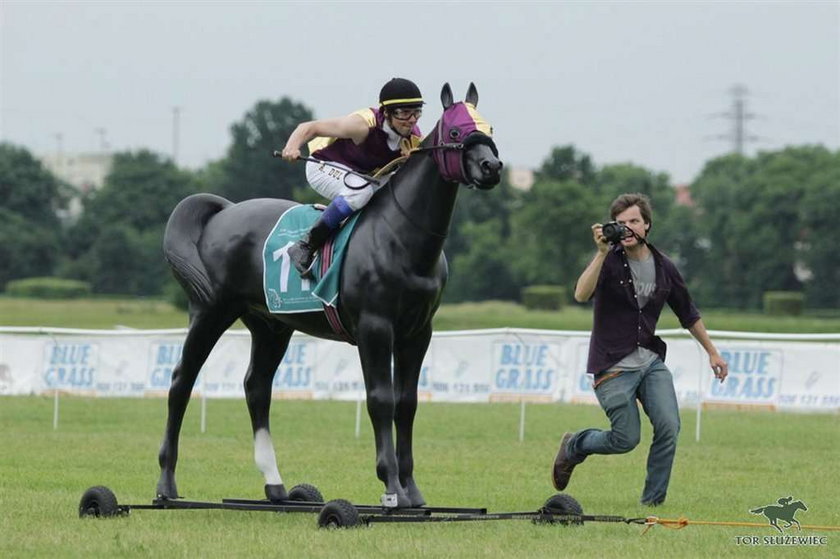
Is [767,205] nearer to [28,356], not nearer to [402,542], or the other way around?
[28,356]

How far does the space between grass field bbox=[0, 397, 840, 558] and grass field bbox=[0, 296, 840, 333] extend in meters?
23.6

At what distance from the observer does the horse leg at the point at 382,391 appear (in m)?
9.21

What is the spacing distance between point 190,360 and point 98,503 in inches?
51.3

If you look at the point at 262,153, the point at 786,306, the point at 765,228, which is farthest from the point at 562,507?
the point at 262,153

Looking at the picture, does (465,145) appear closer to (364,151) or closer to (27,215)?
(364,151)

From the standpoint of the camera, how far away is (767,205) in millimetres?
94062

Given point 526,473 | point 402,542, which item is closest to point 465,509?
point 402,542

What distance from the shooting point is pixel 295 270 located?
9.76 metres

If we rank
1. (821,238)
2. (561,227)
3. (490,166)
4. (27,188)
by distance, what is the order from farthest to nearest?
(27,188) < (561,227) < (821,238) < (490,166)

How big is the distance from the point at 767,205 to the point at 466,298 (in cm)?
2028

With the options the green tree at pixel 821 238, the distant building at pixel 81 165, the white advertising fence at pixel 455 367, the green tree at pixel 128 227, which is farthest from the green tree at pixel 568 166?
the distant building at pixel 81 165

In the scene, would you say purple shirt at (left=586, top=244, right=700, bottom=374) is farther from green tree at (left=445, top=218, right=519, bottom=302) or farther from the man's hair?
green tree at (left=445, top=218, right=519, bottom=302)

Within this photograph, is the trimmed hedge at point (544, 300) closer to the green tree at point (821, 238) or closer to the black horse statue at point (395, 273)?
the green tree at point (821, 238)

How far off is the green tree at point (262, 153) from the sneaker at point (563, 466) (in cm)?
9340
